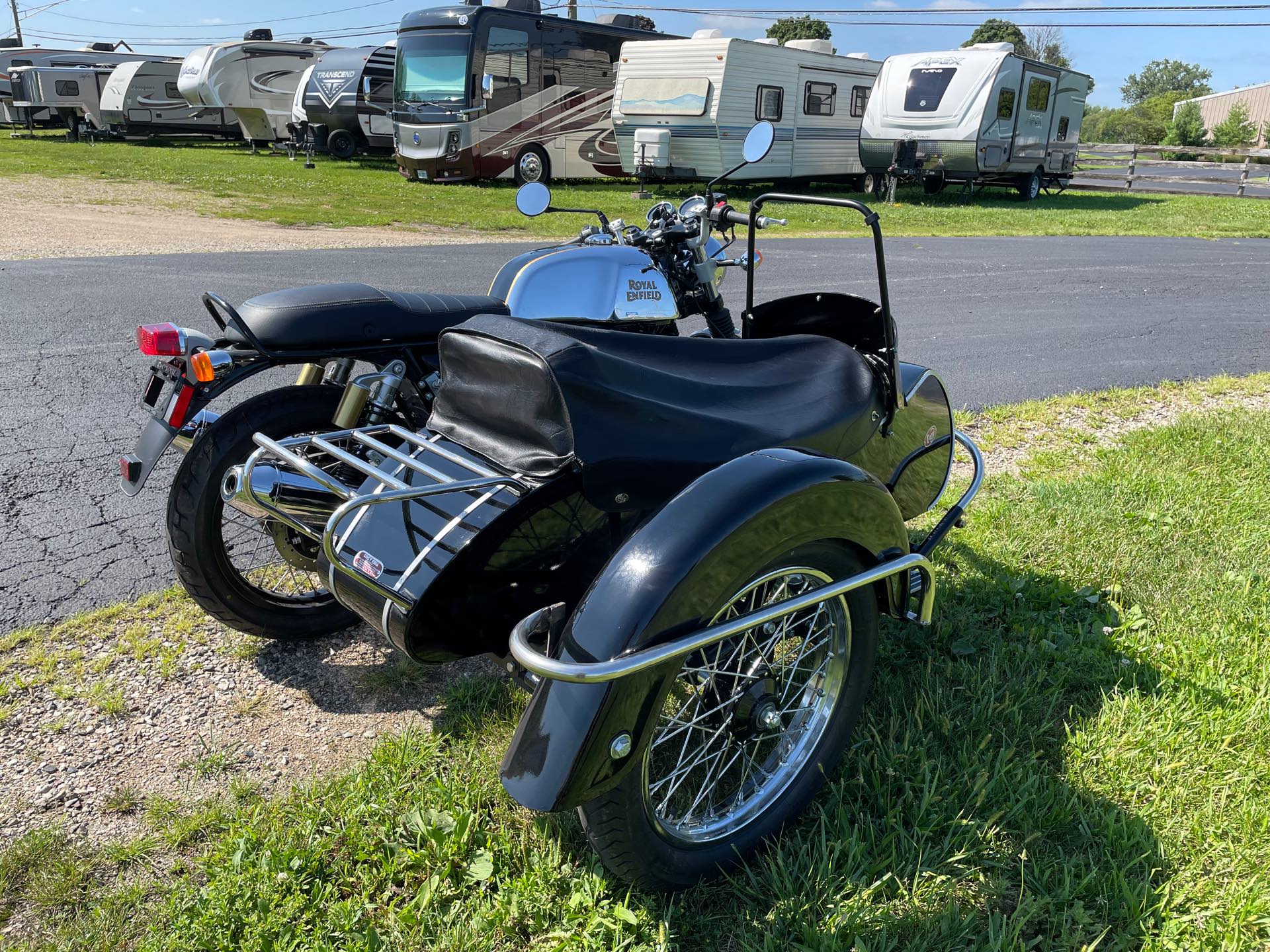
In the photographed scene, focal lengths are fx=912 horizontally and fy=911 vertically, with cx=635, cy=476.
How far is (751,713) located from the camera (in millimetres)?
2238

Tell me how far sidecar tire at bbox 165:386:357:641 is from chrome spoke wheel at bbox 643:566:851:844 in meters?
1.37

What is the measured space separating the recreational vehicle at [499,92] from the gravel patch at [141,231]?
4.66 metres

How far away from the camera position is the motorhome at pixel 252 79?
24.3 m

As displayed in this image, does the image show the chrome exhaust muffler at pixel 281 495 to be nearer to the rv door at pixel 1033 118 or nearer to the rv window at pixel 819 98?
the rv window at pixel 819 98

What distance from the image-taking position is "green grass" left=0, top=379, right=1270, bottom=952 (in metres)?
2.00

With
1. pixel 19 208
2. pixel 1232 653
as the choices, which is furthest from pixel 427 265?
pixel 1232 653

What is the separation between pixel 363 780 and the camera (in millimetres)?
2389

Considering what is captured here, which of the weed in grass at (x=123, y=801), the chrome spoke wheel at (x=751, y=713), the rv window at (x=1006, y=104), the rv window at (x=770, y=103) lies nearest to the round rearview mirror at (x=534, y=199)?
the chrome spoke wheel at (x=751, y=713)


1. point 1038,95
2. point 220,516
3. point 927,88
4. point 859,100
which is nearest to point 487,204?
point 927,88

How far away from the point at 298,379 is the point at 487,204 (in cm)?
1305

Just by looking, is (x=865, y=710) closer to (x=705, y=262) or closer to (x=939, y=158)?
(x=705, y=262)

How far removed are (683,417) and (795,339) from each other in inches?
27.6

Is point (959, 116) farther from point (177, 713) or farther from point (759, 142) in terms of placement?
point (177, 713)

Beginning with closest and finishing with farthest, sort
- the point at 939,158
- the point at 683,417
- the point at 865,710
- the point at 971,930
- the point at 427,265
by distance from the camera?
1. the point at 971,930
2. the point at 683,417
3. the point at 865,710
4. the point at 427,265
5. the point at 939,158
